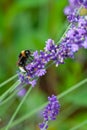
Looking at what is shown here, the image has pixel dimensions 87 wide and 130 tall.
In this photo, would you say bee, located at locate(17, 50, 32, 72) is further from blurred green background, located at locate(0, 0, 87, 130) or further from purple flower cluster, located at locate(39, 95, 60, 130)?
blurred green background, located at locate(0, 0, 87, 130)

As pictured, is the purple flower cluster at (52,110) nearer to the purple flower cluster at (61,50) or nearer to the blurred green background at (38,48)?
the purple flower cluster at (61,50)

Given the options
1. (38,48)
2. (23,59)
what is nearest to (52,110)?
(23,59)

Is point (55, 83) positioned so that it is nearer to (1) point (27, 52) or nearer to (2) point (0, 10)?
(2) point (0, 10)

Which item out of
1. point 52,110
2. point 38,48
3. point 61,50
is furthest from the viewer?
point 38,48

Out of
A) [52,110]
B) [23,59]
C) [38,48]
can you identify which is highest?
[38,48]

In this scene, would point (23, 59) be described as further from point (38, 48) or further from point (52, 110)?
point (38, 48)

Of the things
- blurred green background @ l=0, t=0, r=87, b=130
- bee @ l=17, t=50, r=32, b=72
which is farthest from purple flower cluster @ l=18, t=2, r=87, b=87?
blurred green background @ l=0, t=0, r=87, b=130

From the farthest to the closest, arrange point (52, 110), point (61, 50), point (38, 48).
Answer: point (38, 48)
point (52, 110)
point (61, 50)

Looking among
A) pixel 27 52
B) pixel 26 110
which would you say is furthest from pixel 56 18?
pixel 27 52
